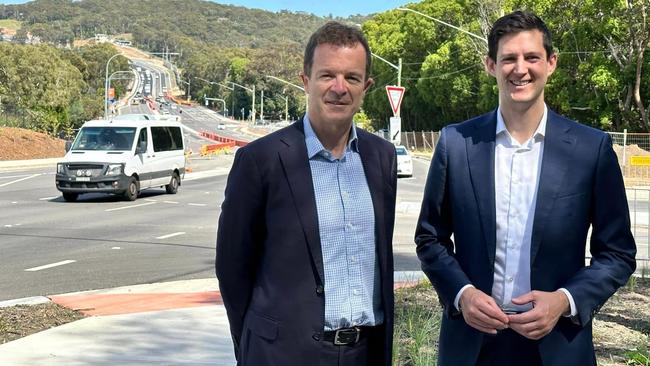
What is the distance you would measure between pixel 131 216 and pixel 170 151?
5.65m

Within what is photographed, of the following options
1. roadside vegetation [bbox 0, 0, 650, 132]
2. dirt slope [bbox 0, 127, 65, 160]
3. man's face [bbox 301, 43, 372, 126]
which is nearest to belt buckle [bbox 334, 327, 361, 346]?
man's face [bbox 301, 43, 372, 126]

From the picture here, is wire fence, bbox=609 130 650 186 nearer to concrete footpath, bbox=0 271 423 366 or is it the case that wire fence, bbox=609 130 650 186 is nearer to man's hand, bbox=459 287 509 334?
concrete footpath, bbox=0 271 423 366

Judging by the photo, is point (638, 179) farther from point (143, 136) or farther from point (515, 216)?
point (515, 216)

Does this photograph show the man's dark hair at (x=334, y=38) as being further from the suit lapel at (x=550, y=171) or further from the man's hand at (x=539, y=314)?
the man's hand at (x=539, y=314)

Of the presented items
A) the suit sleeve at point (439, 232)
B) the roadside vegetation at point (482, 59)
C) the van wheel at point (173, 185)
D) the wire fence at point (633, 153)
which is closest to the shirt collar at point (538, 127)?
the suit sleeve at point (439, 232)

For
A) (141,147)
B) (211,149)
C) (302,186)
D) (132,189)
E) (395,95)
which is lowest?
(211,149)

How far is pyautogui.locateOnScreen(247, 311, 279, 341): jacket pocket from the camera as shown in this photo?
10.1 feet

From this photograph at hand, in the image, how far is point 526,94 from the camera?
302 cm

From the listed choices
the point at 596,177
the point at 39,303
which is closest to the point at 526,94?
the point at 596,177

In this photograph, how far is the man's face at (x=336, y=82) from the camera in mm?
3094

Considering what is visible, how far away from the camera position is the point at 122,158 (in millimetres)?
21234

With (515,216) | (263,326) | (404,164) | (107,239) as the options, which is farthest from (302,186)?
(404,164)

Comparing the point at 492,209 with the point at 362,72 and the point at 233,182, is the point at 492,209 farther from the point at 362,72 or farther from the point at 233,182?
the point at 233,182

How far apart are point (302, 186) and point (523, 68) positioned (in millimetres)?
828
